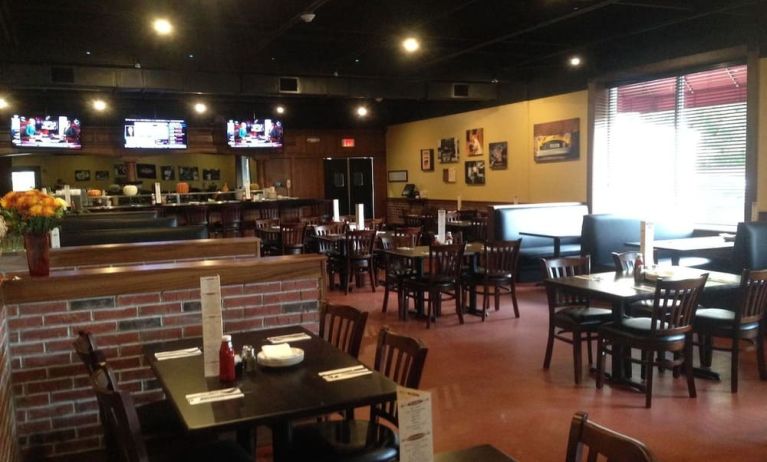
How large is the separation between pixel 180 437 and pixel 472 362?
2.80m

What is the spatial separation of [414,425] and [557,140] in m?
9.33

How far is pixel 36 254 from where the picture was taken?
338 cm

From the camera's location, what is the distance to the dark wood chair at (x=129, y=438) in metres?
2.04

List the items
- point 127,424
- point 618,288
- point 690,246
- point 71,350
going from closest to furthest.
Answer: point 127,424 → point 71,350 → point 618,288 → point 690,246

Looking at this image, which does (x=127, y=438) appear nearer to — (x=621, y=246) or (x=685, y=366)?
(x=685, y=366)

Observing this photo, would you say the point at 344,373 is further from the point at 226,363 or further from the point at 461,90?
the point at 461,90

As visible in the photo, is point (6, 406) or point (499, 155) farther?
point (499, 155)

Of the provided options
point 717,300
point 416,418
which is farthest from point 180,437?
point 717,300

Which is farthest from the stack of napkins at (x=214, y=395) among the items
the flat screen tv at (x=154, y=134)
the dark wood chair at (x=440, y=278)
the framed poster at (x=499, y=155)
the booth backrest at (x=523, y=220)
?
the flat screen tv at (x=154, y=134)

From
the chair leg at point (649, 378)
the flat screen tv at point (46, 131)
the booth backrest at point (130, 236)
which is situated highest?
the flat screen tv at point (46, 131)

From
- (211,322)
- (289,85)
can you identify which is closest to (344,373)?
(211,322)

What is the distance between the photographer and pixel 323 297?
3803 mm

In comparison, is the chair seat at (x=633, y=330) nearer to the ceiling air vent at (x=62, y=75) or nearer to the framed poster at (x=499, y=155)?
the framed poster at (x=499, y=155)

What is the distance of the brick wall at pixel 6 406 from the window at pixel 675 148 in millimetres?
7359
